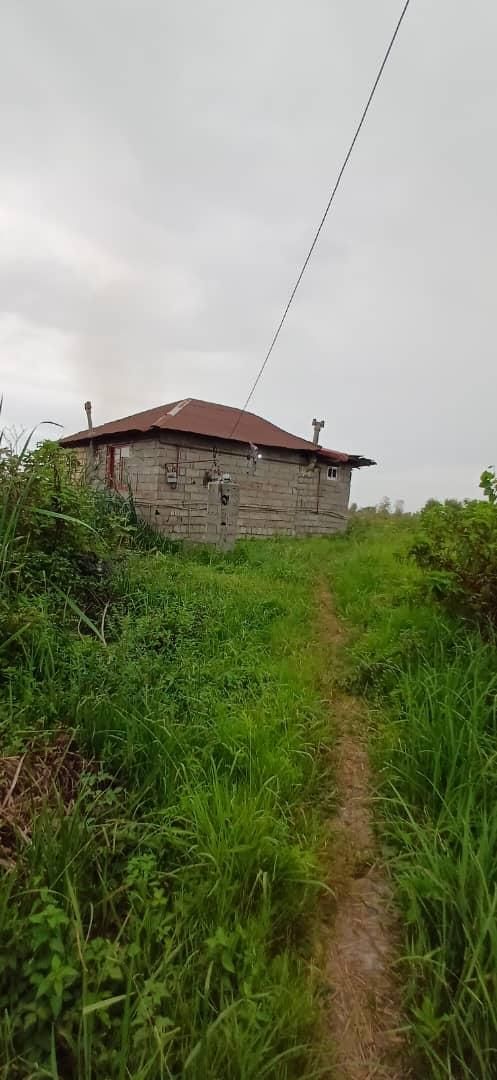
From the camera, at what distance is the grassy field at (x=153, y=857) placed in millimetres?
1148

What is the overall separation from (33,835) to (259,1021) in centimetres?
85

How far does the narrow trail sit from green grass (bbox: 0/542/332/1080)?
10cm

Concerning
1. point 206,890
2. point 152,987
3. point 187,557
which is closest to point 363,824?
point 206,890

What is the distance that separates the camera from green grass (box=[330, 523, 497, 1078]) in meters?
1.20

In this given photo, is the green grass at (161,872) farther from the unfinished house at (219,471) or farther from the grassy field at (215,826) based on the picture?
the unfinished house at (219,471)

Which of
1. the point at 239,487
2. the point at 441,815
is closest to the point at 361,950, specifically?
the point at 441,815

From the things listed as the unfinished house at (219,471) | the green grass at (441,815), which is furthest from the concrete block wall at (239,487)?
the green grass at (441,815)

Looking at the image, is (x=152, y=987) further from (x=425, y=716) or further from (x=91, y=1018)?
(x=425, y=716)

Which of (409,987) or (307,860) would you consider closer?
(409,987)

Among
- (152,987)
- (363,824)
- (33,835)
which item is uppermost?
(33,835)

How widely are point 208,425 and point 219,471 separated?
1.33 meters

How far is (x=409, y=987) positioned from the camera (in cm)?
132

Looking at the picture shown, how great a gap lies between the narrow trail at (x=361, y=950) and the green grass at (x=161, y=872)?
0.32ft

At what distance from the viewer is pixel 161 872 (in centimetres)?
159
